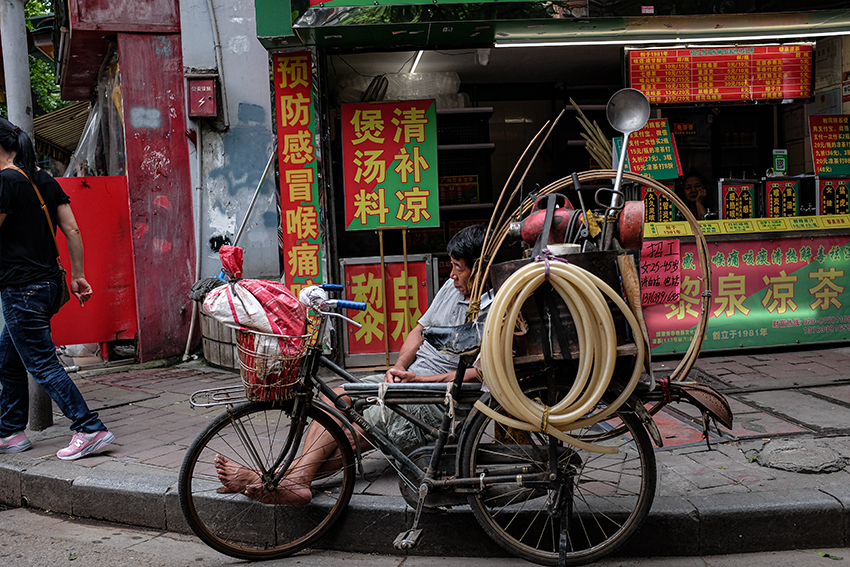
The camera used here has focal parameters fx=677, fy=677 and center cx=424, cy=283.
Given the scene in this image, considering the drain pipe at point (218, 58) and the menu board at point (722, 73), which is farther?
the drain pipe at point (218, 58)

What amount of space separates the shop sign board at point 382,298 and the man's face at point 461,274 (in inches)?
108

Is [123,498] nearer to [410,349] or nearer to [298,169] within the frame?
[410,349]

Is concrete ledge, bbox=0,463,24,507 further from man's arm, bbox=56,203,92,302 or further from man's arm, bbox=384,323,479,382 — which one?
man's arm, bbox=384,323,479,382

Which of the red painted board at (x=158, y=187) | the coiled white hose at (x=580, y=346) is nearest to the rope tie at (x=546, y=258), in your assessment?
the coiled white hose at (x=580, y=346)

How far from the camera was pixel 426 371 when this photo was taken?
358 cm

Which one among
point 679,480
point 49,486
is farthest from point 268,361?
point 679,480

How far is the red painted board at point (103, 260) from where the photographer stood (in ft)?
21.9

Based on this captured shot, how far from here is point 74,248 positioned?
4316 millimetres

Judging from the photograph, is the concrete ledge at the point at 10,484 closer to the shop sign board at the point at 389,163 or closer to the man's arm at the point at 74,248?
the man's arm at the point at 74,248

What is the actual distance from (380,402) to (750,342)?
14.5 ft

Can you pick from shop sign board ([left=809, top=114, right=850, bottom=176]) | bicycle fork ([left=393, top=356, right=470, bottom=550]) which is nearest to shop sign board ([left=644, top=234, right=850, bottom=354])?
shop sign board ([left=809, top=114, right=850, bottom=176])

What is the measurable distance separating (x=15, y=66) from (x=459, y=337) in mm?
3994

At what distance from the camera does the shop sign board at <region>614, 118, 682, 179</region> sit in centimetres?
605

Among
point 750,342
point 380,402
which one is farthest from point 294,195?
point 750,342
